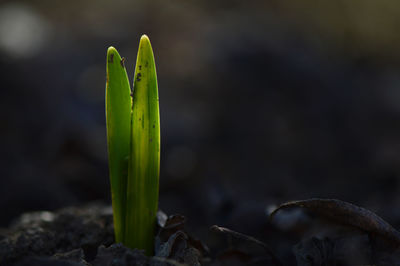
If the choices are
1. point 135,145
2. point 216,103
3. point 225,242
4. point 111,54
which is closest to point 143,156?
point 135,145

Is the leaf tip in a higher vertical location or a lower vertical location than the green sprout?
higher

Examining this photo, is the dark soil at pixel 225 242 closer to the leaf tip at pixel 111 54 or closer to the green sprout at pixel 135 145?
the green sprout at pixel 135 145

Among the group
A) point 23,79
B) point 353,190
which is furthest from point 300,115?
point 23,79

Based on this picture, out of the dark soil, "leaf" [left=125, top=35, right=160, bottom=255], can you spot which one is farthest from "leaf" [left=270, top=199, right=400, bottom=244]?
"leaf" [left=125, top=35, right=160, bottom=255]

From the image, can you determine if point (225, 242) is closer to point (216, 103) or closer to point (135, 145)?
point (135, 145)

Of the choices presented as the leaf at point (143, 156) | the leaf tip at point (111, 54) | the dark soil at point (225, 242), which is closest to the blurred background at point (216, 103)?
the dark soil at point (225, 242)

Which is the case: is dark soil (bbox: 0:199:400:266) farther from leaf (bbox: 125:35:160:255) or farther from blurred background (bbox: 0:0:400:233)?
blurred background (bbox: 0:0:400:233)
